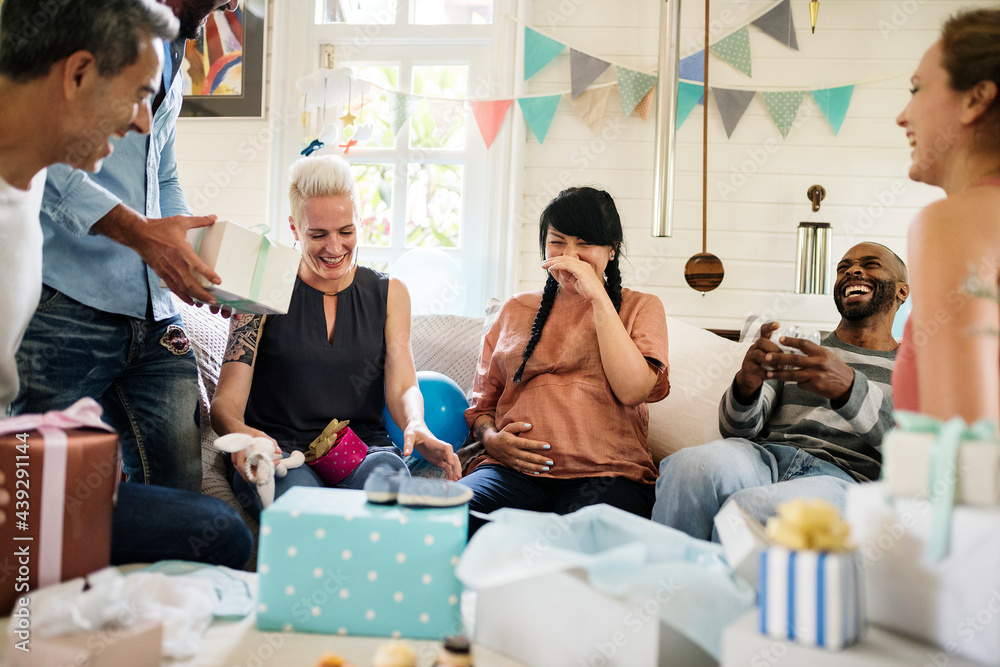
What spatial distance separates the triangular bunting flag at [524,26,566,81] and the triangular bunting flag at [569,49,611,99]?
88 mm

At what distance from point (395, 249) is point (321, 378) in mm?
1527

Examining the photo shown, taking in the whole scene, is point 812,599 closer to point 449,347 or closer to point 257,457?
point 257,457

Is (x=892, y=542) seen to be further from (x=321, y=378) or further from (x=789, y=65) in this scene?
(x=789, y=65)

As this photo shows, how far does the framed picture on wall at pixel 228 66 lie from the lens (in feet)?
10.3

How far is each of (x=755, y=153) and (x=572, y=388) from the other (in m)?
1.70

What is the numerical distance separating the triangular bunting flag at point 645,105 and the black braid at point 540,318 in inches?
53.3

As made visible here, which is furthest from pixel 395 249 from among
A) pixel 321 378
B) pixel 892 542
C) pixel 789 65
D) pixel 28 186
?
pixel 892 542

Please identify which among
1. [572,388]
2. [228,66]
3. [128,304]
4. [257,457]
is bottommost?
[257,457]

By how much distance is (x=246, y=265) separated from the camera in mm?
1250

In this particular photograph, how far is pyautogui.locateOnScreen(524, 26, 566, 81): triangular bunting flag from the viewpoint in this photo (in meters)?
2.98

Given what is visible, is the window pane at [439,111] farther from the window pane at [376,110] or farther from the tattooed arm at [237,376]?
the tattooed arm at [237,376]

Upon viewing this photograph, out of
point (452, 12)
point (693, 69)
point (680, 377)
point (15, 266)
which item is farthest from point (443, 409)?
point (452, 12)

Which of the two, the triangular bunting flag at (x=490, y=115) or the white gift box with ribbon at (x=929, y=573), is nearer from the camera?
the white gift box with ribbon at (x=929, y=573)

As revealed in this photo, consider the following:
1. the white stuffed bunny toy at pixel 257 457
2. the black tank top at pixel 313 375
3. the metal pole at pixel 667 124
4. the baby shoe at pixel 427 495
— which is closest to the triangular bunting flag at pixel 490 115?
the metal pole at pixel 667 124
